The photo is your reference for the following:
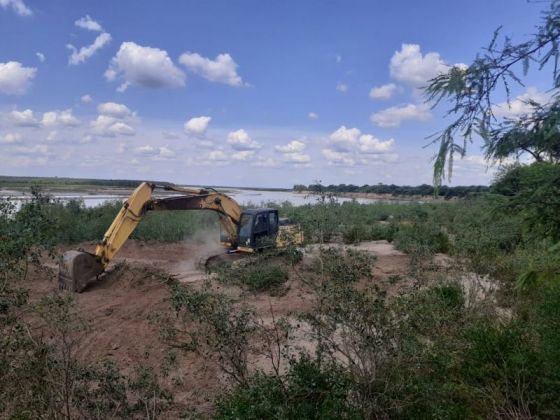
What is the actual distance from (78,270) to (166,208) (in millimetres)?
2718

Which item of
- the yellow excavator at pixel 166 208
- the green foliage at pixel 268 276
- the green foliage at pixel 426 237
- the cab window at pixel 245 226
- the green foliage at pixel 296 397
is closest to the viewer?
the green foliage at pixel 296 397

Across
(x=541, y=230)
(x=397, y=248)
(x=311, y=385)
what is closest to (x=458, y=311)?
(x=541, y=230)

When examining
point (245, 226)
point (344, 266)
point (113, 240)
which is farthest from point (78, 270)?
point (344, 266)

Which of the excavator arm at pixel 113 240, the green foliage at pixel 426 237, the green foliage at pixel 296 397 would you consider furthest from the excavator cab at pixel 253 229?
the green foliage at pixel 296 397

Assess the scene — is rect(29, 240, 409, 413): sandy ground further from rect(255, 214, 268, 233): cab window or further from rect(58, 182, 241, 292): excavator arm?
rect(255, 214, 268, 233): cab window

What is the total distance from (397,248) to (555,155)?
15.0 m

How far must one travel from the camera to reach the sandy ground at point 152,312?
21.7ft

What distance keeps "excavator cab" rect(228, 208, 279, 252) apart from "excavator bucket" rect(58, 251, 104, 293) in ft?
13.8

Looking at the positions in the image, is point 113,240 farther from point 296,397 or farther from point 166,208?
point 296,397

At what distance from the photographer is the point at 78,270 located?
1150 cm

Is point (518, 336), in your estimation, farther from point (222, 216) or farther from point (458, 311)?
point (222, 216)

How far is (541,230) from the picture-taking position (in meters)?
5.25

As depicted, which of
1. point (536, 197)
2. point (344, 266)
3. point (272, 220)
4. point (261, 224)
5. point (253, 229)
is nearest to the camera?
point (536, 197)

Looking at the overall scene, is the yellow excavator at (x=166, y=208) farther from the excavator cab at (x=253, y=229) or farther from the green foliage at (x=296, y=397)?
the green foliage at (x=296, y=397)
